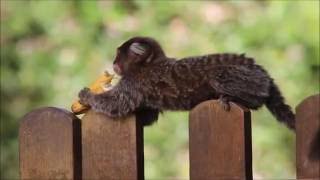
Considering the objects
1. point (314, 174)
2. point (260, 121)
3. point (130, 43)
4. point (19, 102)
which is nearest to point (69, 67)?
point (19, 102)

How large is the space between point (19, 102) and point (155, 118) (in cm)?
257

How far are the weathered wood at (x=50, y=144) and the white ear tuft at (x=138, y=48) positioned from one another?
0.26m

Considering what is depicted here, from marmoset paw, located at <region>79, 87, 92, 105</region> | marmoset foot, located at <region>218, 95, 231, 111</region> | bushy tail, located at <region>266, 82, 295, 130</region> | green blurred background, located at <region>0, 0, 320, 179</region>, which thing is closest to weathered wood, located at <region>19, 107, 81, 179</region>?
marmoset paw, located at <region>79, 87, 92, 105</region>

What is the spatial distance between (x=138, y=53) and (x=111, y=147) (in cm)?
28

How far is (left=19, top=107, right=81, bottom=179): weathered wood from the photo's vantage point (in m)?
1.99

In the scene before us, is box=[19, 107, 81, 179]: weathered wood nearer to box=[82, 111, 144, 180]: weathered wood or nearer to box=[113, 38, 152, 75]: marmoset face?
box=[82, 111, 144, 180]: weathered wood

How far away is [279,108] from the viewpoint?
2068mm

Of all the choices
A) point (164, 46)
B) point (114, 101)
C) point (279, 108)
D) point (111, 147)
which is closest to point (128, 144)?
point (111, 147)

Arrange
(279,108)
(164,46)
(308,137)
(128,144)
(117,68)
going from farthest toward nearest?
(164,46) < (117,68) < (279,108) < (128,144) < (308,137)

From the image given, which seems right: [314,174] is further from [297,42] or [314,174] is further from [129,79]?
[297,42]

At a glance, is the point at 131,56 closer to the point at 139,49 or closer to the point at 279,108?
the point at 139,49

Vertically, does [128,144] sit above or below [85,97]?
below

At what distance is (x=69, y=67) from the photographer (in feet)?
15.1

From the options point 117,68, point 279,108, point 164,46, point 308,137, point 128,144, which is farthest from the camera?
point 164,46
